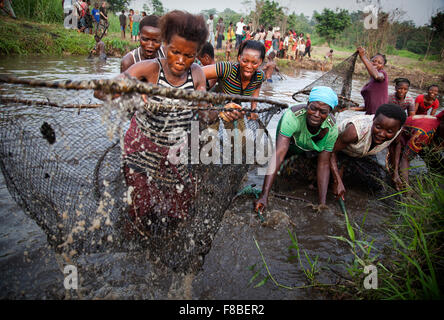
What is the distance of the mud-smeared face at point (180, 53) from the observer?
1771 millimetres

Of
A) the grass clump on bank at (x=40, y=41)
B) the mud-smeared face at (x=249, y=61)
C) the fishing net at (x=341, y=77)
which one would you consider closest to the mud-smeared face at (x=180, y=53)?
the mud-smeared face at (x=249, y=61)

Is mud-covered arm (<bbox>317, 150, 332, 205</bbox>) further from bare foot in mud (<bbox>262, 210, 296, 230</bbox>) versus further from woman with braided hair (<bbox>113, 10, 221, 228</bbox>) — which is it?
woman with braided hair (<bbox>113, 10, 221, 228</bbox>)

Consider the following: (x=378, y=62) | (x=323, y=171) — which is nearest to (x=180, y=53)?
(x=323, y=171)

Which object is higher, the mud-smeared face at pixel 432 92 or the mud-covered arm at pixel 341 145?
the mud-smeared face at pixel 432 92

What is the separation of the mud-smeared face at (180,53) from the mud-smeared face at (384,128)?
2240 millimetres

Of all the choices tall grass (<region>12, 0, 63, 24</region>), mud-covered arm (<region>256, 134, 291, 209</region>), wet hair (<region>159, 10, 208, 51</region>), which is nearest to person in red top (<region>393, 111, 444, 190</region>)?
mud-covered arm (<region>256, 134, 291, 209</region>)

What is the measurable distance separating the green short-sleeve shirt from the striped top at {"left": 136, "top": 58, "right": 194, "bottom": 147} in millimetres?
1250

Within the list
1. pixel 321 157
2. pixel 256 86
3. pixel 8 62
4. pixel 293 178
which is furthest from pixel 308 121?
pixel 8 62

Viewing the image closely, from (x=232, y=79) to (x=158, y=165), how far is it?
1540mm

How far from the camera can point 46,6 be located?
1312 cm

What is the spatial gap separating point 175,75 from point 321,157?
6.52 ft

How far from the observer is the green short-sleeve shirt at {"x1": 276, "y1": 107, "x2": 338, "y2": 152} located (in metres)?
2.79

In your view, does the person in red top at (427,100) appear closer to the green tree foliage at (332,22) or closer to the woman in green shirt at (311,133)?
the woman in green shirt at (311,133)
